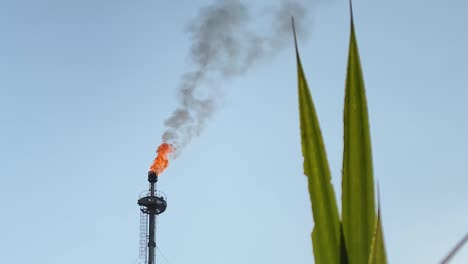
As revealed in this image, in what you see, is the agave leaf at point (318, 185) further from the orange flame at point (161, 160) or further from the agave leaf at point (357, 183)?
the orange flame at point (161, 160)

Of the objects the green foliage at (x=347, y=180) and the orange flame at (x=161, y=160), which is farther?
the orange flame at (x=161, y=160)

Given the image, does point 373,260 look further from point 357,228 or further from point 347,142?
point 347,142

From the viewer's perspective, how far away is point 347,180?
1.62 metres

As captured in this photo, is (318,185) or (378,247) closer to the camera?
(378,247)

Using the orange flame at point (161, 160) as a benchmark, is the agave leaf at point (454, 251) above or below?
below

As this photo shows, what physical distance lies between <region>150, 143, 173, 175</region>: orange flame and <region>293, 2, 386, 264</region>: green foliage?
4576 centimetres

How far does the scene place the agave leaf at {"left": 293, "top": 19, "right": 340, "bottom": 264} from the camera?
5.38 feet

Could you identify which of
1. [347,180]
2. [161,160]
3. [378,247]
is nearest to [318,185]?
[347,180]

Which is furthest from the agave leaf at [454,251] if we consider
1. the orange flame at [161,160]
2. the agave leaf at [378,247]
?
the orange flame at [161,160]

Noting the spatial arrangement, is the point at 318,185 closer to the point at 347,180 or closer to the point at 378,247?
the point at 347,180

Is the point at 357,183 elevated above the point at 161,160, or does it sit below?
below

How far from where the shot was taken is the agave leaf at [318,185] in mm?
1639

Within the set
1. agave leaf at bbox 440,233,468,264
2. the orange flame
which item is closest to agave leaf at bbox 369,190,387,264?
agave leaf at bbox 440,233,468,264

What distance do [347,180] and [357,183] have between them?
0.02 meters
